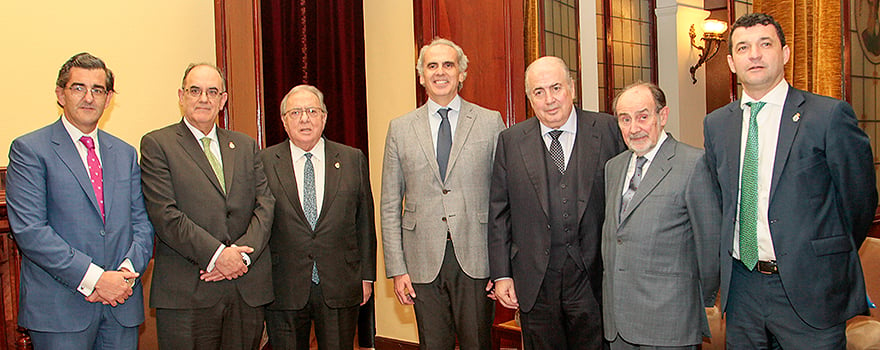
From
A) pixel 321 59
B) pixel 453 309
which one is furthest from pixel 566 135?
pixel 321 59

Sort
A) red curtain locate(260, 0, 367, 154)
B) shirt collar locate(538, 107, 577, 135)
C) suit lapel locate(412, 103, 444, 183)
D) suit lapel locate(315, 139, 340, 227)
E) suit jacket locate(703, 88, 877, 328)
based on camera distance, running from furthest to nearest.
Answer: red curtain locate(260, 0, 367, 154)
suit lapel locate(315, 139, 340, 227)
suit lapel locate(412, 103, 444, 183)
shirt collar locate(538, 107, 577, 135)
suit jacket locate(703, 88, 877, 328)

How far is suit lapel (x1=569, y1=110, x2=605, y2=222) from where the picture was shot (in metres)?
2.71

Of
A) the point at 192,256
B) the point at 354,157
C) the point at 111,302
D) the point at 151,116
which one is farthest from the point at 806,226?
the point at 151,116

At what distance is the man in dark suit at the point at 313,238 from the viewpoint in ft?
9.78

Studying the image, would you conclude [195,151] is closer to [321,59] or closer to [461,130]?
[461,130]

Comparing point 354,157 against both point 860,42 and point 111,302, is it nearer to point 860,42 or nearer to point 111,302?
point 111,302

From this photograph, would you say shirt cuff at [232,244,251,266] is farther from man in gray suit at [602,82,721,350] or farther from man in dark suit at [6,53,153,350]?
man in gray suit at [602,82,721,350]

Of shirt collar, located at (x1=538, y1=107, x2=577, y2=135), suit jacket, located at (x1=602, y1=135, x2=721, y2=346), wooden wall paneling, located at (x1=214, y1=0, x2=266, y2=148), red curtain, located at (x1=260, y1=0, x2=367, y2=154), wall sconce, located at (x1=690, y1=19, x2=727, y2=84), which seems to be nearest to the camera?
suit jacket, located at (x1=602, y1=135, x2=721, y2=346)

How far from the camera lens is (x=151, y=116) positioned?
3.90 metres

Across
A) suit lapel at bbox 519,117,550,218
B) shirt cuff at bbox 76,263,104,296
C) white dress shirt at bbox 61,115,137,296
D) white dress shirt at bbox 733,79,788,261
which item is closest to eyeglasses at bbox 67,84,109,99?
white dress shirt at bbox 61,115,137,296

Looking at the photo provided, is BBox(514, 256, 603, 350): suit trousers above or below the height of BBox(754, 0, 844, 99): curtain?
below

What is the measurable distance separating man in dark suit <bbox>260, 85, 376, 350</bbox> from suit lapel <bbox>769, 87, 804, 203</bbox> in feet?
5.56

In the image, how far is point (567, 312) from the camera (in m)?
2.70

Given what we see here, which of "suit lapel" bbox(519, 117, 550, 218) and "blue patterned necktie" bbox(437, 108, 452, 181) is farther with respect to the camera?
"blue patterned necktie" bbox(437, 108, 452, 181)
